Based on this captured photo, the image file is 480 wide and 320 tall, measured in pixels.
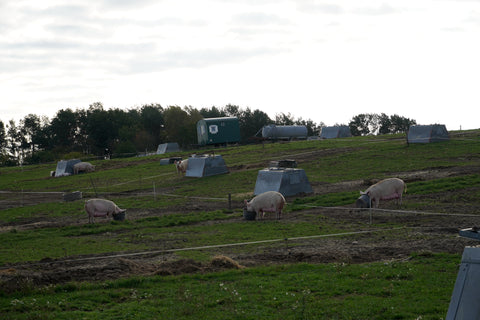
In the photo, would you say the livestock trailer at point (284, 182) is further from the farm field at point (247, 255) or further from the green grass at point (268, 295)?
the green grass at point (268, 295)

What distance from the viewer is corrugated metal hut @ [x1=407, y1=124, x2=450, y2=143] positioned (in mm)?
46125

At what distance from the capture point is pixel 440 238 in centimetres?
1591

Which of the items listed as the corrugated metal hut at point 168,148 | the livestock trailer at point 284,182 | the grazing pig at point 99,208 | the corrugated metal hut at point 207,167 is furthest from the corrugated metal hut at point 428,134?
the corrugated metal hut at point 168,148

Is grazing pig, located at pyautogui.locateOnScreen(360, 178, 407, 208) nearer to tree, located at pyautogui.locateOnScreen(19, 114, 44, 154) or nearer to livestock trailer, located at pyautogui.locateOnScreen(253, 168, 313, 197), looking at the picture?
livestock trailer, located at pyautogui.locateOnScreen(253, 168, 313, 197)

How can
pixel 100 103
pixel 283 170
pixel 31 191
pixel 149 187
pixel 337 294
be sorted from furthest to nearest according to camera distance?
pixel 100 103 → pixel 31 191 → pixel 149 187 → pixel 283 170 → pixel 337 294

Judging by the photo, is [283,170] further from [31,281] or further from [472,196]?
[31,281]

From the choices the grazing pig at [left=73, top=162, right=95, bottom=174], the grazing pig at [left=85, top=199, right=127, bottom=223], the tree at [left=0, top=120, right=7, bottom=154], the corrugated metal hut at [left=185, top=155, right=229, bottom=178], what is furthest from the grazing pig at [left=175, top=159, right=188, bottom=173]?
the tree at [left=0, top=120, right=7, bottom=154]

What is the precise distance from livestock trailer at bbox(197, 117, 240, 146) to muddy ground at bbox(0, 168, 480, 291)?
185 feet

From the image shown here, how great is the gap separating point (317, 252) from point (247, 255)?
2084 millimetres

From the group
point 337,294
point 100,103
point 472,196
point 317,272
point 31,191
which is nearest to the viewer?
point 337,294

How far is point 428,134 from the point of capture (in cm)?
4631

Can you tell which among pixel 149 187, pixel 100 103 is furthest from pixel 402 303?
pixel 100 103

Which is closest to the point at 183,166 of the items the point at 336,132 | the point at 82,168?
the point at 82,168

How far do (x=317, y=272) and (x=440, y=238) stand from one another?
4.85 meters
